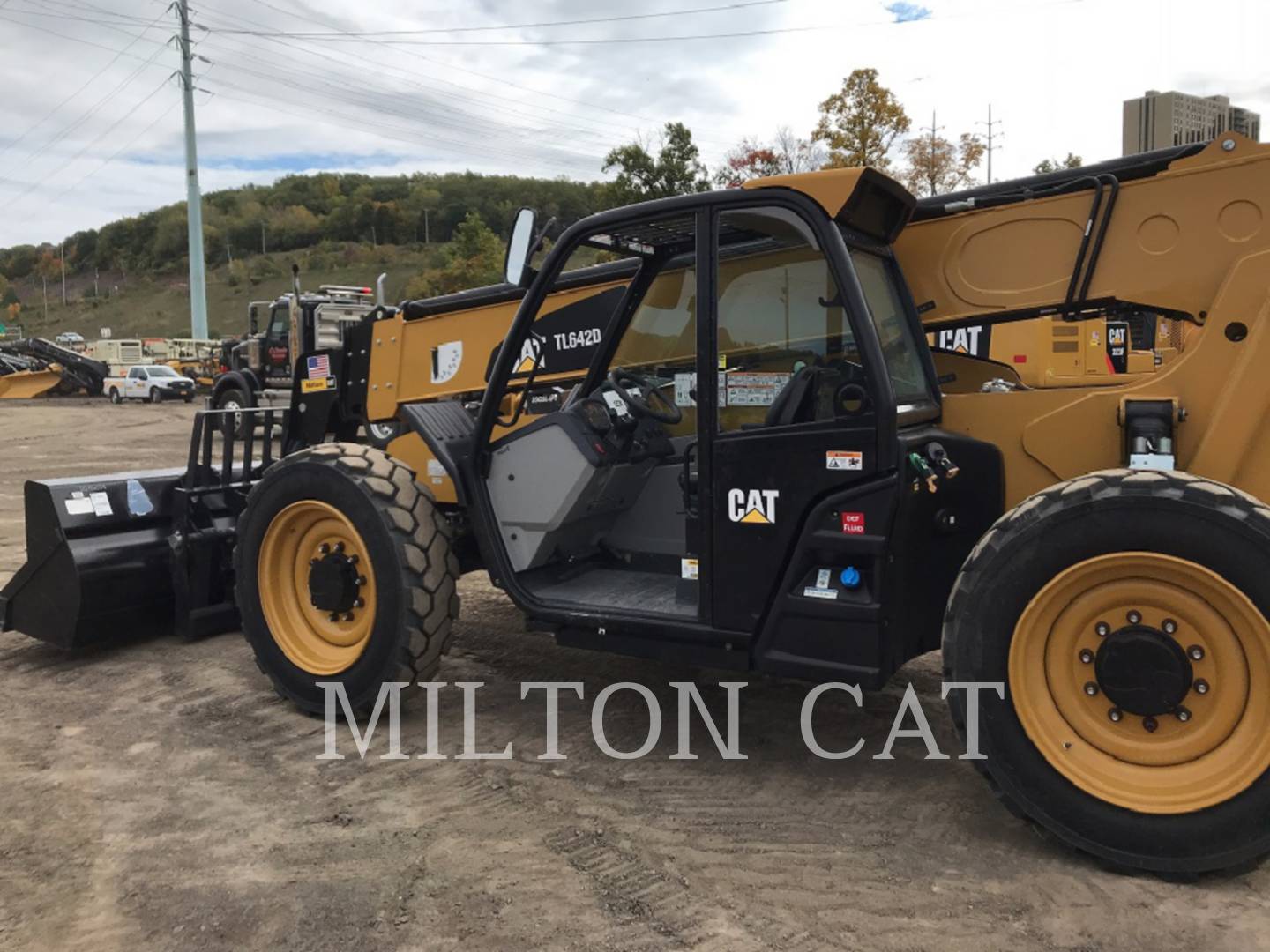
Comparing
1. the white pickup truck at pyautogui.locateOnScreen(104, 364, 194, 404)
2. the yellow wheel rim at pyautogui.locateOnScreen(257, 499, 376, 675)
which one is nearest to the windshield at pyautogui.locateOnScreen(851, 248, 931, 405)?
the yellow wheel rim at pyautogui.locateOnScreen(257, 499, 376, 675)

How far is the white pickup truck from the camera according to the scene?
34.2 m

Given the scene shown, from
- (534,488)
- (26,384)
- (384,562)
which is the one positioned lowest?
(384,562)

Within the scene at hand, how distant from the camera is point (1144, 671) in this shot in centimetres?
309

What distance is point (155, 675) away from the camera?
5.23 meters

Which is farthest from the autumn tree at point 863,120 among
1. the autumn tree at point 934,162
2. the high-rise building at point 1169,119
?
the high-rise building at point 1169,119

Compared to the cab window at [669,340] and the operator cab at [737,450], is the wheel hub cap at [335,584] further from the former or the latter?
the cab window at [669,340]

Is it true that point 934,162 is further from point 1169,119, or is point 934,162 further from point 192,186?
point 192,186

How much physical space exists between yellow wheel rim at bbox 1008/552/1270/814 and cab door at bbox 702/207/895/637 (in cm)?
61

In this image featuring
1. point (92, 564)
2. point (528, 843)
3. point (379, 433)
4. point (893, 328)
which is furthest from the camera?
point (379, 433)

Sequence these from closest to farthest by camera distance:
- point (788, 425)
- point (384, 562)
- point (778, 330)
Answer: point (788, 425) < point (778, 330) < point (384, 562)

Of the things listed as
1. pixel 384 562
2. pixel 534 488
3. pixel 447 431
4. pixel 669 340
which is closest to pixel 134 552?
pixel 384 562

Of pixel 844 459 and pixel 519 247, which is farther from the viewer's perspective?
pixel 519 247

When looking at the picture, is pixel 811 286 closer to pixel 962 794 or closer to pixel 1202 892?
pixel 962 794

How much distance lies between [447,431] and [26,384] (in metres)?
36.7
